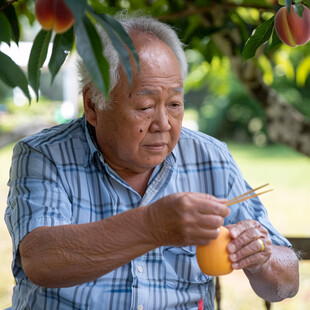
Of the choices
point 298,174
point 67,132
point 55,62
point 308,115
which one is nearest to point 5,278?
point 67,132

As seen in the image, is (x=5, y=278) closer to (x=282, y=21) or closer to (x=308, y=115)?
(x=282, y=21)

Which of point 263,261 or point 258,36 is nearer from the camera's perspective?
point 258,36

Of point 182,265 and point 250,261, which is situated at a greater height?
point 250,261

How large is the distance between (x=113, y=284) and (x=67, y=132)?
59 centimetres

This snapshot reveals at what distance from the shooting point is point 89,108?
1.94m

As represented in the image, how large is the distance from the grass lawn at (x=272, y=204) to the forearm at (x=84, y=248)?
107 inches

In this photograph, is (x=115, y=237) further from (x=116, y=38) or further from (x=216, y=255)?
(x=116, y=38)

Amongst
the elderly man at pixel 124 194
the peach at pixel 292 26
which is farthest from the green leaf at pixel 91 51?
the peach at pixel 292 26

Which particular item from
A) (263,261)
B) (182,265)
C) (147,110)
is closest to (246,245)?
(263,261)

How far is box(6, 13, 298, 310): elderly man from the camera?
61.3 inches

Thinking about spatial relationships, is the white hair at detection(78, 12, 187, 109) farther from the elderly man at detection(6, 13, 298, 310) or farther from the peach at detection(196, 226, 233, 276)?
the peach at detection(196, 226, 233, 276)

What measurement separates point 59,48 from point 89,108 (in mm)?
745

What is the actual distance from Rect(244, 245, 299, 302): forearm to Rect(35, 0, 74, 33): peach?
1.08 meters

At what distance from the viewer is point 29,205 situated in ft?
5.65
